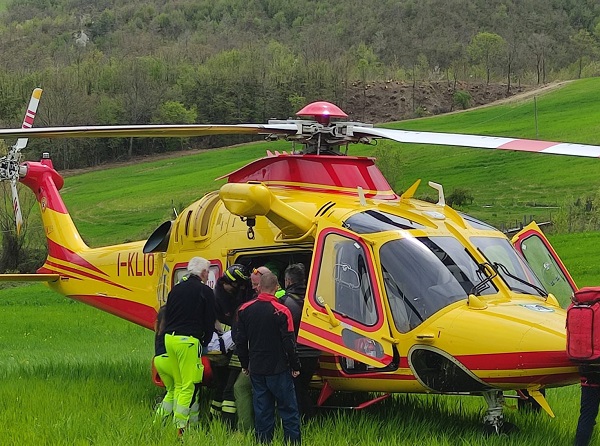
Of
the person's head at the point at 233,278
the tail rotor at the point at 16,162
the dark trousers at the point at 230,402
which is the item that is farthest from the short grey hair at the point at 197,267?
the tail rotor at the point at 16,162

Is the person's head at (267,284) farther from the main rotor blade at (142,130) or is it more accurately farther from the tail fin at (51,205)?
the tail fin at (51,205)

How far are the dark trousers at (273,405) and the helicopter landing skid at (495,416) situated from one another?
155cm

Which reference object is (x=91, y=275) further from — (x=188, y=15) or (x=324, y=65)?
(x=188, y=15)

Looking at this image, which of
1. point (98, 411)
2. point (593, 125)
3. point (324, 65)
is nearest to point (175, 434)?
point (98, 411)

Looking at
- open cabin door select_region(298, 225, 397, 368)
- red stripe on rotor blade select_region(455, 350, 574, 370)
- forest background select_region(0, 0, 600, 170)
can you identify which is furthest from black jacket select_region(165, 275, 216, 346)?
forest background select_region(0, 0, 600, 170)

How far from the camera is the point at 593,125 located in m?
53.5

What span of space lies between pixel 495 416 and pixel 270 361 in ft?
6.19

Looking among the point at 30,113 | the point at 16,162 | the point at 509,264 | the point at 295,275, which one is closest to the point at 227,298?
the point at 295,275

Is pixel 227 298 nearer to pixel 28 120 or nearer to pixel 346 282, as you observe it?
pixel 346 282

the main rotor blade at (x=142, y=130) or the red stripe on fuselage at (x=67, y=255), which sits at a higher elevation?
the main rotor blade at (x=142, y=130)

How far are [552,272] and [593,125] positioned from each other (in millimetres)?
48189

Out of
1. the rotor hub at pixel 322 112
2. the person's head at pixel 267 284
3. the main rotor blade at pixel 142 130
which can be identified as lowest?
the person's head at pixel 267 284

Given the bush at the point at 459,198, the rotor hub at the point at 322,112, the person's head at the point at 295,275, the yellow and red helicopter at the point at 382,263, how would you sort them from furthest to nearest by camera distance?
A: the bush at the point at 459,198 → the rotor hub at the point at 322,112 → the person's head at the point at 295,275 → the yellow and red helicopter at the point at 382,263

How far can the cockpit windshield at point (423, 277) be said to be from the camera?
6844 millimetres
